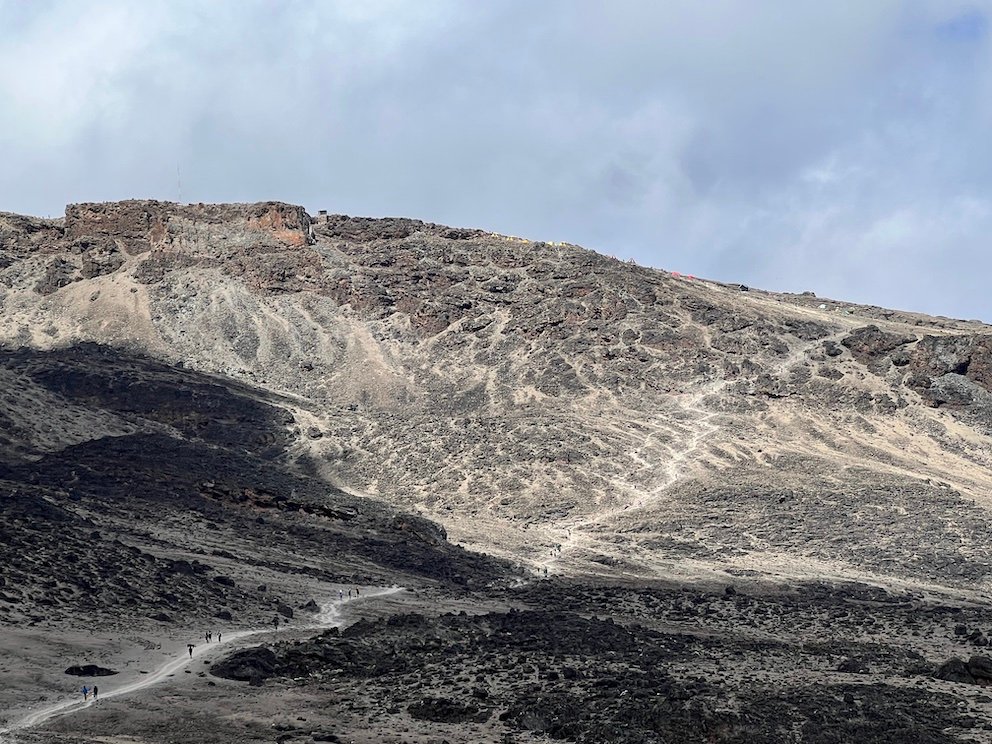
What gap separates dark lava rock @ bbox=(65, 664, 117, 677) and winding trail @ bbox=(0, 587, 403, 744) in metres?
0.98

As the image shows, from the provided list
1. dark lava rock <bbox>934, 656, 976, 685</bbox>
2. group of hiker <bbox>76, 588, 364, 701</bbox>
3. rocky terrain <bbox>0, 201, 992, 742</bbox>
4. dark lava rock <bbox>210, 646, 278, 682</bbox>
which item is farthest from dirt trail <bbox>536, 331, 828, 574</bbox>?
dark lava rock <bbox>210, 646, 278, 682</bbox>

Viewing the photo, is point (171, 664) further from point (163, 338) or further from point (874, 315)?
point (874, 315)

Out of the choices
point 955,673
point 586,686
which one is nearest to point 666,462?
point 955,673

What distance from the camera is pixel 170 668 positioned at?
46.3 metres

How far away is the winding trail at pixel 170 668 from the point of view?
125 feet

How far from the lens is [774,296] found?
A: 6112 inches

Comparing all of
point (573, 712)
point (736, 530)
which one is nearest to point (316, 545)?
point (736, 530)

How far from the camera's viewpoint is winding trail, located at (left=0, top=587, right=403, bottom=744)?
3822 cm

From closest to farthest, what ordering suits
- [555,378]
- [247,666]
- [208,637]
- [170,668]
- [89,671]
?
[89,671]
[247,666]
[170,668]
[208,637]
[555,378]

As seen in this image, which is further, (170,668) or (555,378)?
(555,378)

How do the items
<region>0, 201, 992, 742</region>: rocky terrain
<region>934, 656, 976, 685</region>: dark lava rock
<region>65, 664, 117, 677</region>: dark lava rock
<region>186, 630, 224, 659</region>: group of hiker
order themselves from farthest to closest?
<region>934, 656, 976, 685</region>: dark lava rock < <region>186, 630, 224, 659</region>: group of hiker < <region>0, 201, 992, 742</region>: rocky terrain < <region>65, 664, 117, 677</region>: dark lava rock

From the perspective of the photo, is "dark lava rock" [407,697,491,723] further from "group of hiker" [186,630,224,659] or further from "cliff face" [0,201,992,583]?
"cliff face" [0,201,992,583]

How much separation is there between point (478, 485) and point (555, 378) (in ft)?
65.1

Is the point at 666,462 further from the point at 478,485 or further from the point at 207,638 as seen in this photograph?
the point at 207,638
